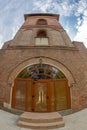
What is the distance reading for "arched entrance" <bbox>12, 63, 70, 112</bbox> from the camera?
1099cm

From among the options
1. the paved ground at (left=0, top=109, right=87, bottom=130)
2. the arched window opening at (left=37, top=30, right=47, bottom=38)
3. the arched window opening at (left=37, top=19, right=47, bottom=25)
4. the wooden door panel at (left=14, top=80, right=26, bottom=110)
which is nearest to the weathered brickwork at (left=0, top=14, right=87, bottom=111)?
the wooden door panel at (left=14, top=80, right=26, bottom=110)

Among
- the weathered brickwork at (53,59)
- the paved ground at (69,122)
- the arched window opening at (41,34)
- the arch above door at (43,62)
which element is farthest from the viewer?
the arched window opening at (41,34)

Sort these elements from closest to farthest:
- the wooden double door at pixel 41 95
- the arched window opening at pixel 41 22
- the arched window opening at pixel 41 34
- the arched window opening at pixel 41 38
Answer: the wooden double door at pixel 41 95 → the arched window opening at pixel 41 38 → the arched window opening at pixel 41 34 → the arched window opening at pixel 41 22

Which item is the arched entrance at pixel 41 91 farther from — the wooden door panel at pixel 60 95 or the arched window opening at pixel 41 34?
the arched window opening at pixel 41 34

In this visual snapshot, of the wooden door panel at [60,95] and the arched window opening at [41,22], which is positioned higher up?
the arched window opening at [41,22]

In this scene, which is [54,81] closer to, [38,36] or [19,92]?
[19,92]

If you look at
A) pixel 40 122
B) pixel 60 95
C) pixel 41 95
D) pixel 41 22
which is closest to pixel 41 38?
pixel 41 22

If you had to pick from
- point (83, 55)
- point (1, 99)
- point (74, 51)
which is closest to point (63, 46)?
point (74, 51)

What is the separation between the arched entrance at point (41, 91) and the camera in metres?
11.0

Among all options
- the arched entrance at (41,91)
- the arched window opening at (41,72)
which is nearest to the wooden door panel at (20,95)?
the arched entrance at (41,91)

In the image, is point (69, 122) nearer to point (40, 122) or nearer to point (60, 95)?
point (40, 122)

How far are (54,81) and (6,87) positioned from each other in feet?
11.7

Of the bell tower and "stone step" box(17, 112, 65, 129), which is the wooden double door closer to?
"stone step" box(17, 112, 65, 129)

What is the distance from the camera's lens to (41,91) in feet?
36.7
